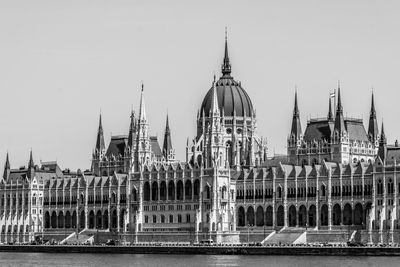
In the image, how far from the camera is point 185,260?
14662cm

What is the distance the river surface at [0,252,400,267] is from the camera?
136m

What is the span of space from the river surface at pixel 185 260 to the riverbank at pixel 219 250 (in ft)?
7.32

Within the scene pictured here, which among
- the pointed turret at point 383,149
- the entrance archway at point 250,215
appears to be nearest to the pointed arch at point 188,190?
the entrance archway at point 250,215

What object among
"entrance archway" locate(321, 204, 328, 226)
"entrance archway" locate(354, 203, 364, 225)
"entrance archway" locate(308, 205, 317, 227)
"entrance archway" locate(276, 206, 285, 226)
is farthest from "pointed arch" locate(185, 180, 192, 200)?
"entrance archway" locate(354, 203, 364, 225)

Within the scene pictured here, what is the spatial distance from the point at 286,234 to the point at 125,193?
3331 cm

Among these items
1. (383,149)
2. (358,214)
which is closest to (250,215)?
(358,214)

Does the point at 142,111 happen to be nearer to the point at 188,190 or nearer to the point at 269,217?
the point at 188,190

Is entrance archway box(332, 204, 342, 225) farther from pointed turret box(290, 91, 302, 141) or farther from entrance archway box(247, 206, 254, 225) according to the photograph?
pointed turret box(290, 91, 302, 141)

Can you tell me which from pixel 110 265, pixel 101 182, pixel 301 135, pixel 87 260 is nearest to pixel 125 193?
pixel 101 182

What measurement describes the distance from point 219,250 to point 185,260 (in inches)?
533

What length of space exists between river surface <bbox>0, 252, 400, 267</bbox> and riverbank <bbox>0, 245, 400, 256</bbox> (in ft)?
7.32

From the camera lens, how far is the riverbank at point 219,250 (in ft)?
480

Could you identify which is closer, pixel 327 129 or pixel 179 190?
pixel 179 190

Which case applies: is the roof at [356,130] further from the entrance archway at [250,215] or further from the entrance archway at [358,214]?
the entrance archway at [358,214]
